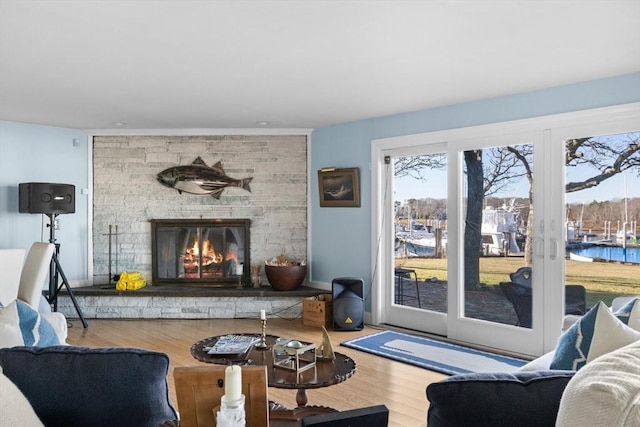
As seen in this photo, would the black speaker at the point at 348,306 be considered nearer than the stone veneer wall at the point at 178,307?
Yes

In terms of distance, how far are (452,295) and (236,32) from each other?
3.14 metres

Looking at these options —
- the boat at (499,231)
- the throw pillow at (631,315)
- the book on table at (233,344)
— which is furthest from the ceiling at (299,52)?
the book on table at (233,344)

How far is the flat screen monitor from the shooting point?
1.18m

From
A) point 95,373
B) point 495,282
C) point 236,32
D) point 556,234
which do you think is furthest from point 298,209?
point 95,373

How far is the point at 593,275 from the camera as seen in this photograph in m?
3.91

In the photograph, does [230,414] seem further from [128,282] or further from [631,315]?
[128,282]

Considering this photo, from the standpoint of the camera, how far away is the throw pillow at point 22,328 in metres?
1.68

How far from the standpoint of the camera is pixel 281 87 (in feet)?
13.3

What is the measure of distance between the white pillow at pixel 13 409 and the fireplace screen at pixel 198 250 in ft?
16.2

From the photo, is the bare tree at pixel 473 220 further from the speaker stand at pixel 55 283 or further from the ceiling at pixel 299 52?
the speaker stand at pixel 55 283

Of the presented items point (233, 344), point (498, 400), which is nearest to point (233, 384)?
point (498, 400)

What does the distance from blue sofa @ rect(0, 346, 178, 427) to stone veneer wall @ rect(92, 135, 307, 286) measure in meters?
4.67

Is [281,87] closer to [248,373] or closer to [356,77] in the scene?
[356,77]

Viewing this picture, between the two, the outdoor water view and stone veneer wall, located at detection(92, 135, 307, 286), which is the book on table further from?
stone veneer wall, located at detection(92, 135, 307, 286)
